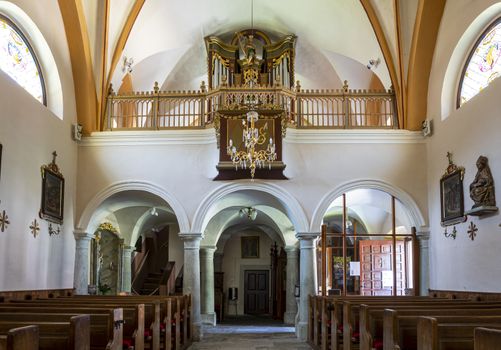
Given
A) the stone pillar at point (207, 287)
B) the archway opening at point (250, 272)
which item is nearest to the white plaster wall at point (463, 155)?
the stone pillar at point (207, 287)

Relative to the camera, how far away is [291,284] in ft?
62.6

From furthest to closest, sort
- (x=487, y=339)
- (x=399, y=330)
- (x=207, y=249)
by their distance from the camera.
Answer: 1. (x=207, y=249)
2. (x=399, y=330)
3. (x=487, y=339)

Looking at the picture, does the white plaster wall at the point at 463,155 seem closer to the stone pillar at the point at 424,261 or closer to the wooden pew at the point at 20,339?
the stone pillar at the point at 424,261

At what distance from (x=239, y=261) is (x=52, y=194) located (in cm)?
1302

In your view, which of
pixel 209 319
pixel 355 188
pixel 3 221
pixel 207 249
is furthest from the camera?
pixel 207 249

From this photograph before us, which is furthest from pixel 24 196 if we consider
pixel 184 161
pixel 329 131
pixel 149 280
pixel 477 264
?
pixel 149 280

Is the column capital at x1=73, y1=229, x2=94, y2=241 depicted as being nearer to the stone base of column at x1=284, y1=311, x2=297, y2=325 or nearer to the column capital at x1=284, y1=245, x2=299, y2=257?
the column capital at x1=284, y1=245, x2=299, y2=257

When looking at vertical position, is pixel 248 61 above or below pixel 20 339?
above

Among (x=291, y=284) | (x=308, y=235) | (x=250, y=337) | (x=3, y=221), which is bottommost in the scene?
(x=250, y=337)

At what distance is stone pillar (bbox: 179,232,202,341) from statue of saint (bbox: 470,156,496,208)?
20.4ft

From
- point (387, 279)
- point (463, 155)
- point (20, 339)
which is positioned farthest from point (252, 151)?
point (20, 339)

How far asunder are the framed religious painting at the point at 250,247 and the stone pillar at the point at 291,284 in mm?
5384

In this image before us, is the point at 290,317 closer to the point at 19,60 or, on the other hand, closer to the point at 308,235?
the point at 308,235

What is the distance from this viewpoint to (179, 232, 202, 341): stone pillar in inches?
559
